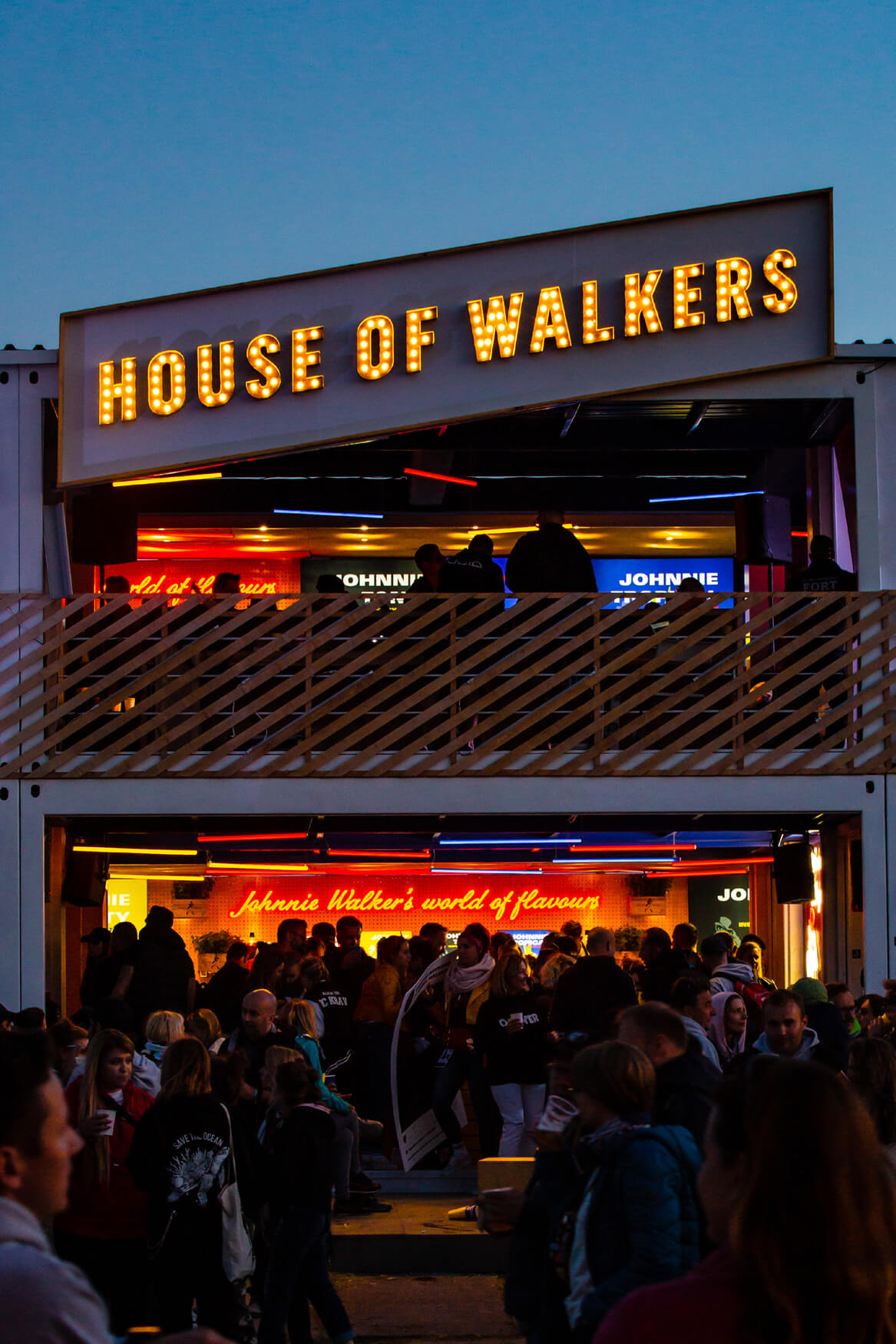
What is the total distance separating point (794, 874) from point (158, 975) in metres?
6.19

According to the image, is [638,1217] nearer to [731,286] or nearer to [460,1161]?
[460,1161]

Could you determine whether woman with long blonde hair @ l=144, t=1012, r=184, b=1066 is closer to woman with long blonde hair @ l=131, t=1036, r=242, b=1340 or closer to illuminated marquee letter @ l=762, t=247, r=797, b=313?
woman with long blonde hair @ l=131, t=1036, r=242, b=1340

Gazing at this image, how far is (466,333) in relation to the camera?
536 inches

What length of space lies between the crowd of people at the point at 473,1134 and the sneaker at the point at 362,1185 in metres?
0.02

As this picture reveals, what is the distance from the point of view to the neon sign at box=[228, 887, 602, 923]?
19250mm

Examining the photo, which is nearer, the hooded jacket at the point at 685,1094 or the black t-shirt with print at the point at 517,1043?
the hooded jacket at the point at 685,1094

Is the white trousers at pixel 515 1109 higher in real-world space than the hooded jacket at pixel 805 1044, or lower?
lower

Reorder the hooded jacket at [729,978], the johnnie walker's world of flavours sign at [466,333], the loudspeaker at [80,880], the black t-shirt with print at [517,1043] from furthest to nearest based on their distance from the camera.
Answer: the loudspeaker at [80,880], the johnnie walker's world of flavours sign at [466,333], the black t-shirt with print at [517,1043], the hooded jacket at [729,978]

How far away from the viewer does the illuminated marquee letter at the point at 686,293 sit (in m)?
13.6

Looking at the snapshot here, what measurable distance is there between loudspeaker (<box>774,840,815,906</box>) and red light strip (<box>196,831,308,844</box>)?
15.1ft

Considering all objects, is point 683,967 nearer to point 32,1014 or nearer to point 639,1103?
point 32,1014

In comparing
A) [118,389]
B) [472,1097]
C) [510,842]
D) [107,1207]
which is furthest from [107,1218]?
[510,842]

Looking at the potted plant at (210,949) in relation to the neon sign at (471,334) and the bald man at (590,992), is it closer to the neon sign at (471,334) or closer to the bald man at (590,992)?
the neon sign at (471,334)

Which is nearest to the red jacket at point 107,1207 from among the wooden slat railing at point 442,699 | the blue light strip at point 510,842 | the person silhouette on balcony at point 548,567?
the wooden slat railing at point 442,699
